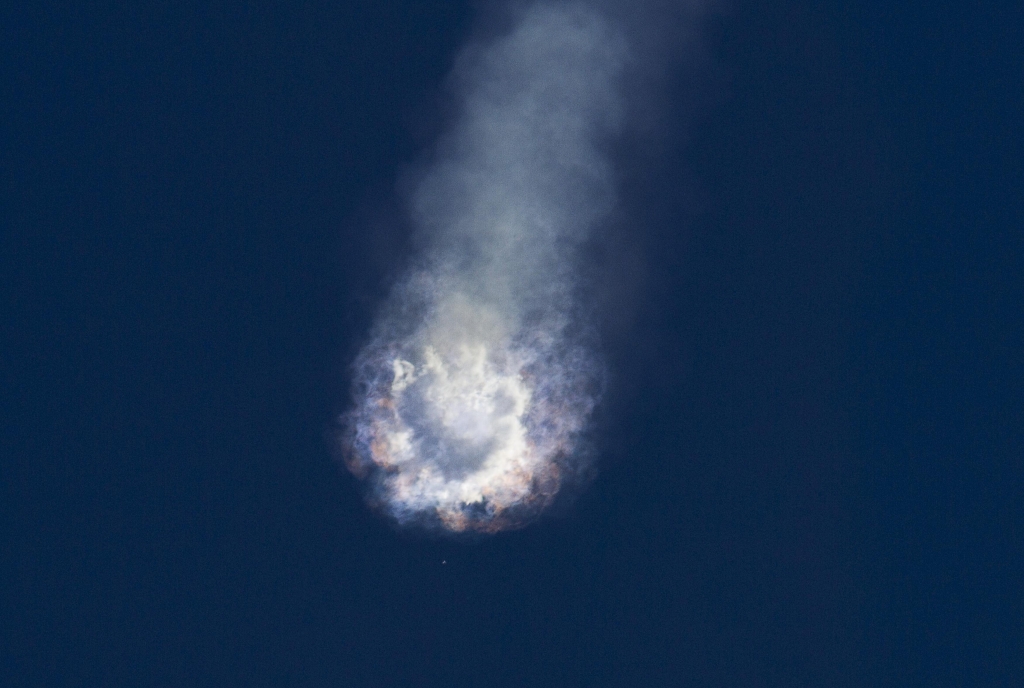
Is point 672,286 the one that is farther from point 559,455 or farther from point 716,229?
point 559,455

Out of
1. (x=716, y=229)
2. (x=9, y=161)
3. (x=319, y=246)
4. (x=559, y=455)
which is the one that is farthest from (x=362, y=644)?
(x=9, y=161)

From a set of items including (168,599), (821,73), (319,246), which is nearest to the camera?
(168,599)

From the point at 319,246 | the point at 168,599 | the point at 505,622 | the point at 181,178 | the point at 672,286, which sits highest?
the point at 181,178

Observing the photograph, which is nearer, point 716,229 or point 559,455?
point 559,455
